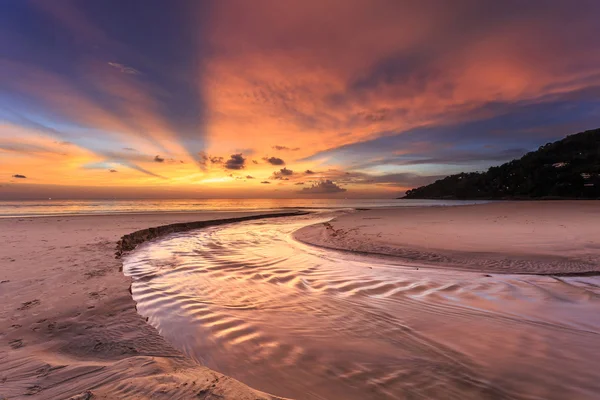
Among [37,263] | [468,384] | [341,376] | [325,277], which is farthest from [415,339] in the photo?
[37,263]

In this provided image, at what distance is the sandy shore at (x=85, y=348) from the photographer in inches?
116

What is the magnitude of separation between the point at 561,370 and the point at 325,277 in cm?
577

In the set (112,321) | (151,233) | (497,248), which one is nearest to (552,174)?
(497,248)

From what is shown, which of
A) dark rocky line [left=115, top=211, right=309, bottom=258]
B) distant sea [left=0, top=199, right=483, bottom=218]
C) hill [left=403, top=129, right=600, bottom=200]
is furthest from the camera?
hill [left=403, top=129, right=600, bottom=200]

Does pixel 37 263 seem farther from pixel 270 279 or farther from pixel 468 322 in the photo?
pixel 468 322

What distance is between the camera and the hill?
87.4 metres

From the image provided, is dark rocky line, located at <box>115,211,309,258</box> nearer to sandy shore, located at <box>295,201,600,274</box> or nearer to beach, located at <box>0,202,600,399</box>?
beach, located at <box>0,202,600,399</box>

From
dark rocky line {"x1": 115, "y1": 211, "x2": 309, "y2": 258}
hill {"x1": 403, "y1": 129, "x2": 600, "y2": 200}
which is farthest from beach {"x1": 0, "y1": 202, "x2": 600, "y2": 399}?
hill {"x1": 403, "y1": 129, "x2": 600, "y2": 200}

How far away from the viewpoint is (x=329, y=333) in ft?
16.1

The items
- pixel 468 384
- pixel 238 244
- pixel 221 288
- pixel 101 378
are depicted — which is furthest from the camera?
pixel 238 244

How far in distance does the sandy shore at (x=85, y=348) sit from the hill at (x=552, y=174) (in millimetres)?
110002

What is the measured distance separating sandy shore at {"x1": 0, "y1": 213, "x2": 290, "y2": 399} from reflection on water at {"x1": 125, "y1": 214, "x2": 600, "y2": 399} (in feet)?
1.81

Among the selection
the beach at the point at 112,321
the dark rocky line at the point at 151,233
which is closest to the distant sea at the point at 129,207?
the dark rocky line at the point at 151,233

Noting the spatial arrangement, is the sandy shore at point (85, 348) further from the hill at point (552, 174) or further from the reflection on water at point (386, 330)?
the hill at point (552, 174)
